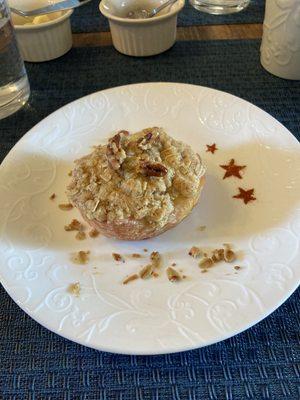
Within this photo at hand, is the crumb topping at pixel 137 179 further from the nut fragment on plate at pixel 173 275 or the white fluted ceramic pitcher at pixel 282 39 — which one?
the white fluted ceramic pitcher at pixel 282 39

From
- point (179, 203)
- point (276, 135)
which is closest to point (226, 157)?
point (276, 135)

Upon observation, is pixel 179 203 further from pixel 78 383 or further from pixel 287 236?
pixel 78 383

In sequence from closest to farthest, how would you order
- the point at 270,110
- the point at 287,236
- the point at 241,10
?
the point at 287,236, the point at 270,110, the point at 241,10

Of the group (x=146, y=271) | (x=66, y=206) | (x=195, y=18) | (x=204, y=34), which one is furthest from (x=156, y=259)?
(x=195, y=18)

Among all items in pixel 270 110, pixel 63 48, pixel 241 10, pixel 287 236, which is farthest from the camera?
pixel 241 10

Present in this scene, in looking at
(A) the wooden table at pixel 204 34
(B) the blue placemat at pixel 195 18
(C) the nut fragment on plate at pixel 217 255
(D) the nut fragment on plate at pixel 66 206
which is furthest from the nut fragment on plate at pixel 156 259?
(B) the blue placemat at pixel 195 18

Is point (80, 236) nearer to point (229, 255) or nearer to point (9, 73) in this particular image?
point (229, 255)
